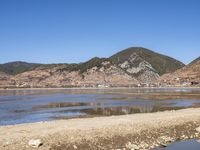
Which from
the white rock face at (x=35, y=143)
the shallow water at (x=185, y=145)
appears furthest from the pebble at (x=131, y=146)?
the white rock face at (x=35, y=143)

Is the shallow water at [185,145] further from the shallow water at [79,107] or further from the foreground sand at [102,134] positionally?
the shallow water at [79,107]

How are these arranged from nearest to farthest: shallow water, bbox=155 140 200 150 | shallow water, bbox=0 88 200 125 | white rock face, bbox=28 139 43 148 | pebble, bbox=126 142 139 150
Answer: white rock face, bbox=28 139 43 148
pebble, bbox=126 142 139 150
shallow water, bbox=155 140 200 150
shallow water, bbox=0 88 200 125

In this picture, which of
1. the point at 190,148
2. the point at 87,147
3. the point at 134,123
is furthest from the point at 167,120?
the point at 87,147

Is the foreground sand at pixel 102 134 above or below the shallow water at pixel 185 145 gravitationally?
above

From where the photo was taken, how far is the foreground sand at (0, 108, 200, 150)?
2328 cm

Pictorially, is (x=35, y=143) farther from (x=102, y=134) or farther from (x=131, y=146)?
(x=131, y=146)

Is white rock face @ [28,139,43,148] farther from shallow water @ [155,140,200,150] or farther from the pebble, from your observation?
shallow water @ [155,140,200,150]

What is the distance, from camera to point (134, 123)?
1212 inches

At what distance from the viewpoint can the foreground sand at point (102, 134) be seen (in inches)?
917

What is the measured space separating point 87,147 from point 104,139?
2062mm

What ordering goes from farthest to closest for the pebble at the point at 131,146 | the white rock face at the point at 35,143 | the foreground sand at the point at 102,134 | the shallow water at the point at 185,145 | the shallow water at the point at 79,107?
1. the shallow water at the point at 79,107
2. the shallow water at the point at 185,145
3. the pebble at the point at 131,146
4. the foreground sand at the point at 102,134
5. the white rock face at the point at 35,143

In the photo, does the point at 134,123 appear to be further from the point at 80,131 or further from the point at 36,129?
the point at 36,129

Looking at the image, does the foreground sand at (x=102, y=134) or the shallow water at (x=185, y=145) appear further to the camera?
the shallow water at (x=185, y=145)

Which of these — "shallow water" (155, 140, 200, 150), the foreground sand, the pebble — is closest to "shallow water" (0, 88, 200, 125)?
the foreground sand
